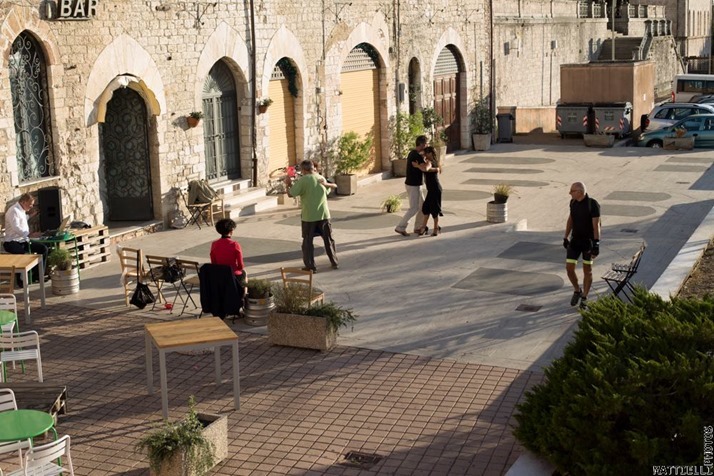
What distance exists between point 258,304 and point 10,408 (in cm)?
446

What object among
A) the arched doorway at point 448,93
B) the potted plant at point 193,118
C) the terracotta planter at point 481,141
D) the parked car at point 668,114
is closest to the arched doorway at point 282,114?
the potted plant at point 193,118

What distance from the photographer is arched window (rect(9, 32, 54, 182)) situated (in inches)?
625

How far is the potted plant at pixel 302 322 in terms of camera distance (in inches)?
461

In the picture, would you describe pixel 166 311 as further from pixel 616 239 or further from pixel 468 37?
pixel 468 37

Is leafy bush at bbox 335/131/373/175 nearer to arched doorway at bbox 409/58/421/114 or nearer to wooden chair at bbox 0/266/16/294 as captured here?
arched doorway at bbox 409/58/421/114

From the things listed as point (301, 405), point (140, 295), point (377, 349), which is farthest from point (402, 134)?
point (301, 405)

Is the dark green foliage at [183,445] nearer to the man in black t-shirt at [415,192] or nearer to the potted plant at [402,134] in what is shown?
the man in black t-shirt at [415,192]

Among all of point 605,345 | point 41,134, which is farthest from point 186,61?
point 605,345

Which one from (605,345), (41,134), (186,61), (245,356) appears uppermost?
(186,61)

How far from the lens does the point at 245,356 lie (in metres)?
11.7

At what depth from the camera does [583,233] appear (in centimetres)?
1309

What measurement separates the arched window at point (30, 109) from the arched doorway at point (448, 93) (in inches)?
581

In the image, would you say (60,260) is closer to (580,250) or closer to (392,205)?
(580,250)

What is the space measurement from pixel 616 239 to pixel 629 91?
54.7 feet
